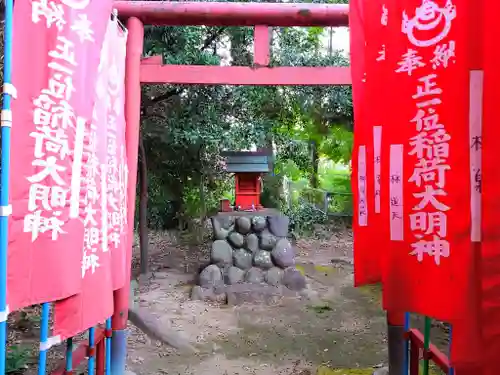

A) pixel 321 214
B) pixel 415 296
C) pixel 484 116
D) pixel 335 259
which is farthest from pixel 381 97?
pixel 321 214

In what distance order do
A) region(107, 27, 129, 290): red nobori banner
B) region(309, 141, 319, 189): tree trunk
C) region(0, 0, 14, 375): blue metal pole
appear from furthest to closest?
1. region(309, 141, 319, 189): tree trunk
2. region(107, 27, 129, 290): red nobori banner
3. region(0, 0, 14, 375): blue metal pole

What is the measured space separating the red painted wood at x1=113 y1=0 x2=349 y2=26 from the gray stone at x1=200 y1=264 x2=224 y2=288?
4.79 m

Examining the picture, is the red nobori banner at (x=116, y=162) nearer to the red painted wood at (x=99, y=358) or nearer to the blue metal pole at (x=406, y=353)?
the red painted wood at (x=99, y=358)

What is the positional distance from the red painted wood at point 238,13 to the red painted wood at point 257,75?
0.40m

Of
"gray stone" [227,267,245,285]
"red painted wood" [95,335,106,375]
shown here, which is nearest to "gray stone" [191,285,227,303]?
"gray stone" [227,267,245,285]

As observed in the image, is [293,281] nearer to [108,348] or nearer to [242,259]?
[242,259]

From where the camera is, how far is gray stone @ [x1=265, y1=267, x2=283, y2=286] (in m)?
7.49

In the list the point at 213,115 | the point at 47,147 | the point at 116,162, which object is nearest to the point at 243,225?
the point at 213,115

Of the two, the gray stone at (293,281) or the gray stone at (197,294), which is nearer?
the gray stone at (197,294)

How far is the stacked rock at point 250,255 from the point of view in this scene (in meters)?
7.47

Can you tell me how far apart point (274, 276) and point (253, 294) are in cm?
63

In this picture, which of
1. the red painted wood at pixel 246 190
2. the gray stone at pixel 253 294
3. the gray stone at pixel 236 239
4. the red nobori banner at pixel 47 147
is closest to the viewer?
the red nobori banner at pixel 47 147

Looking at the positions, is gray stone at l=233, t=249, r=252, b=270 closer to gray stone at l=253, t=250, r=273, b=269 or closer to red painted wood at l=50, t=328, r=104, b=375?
gray stone at l=253, t=250, r=273, b=269

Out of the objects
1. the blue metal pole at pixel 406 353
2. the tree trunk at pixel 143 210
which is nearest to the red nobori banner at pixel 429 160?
the blue metal pole at pixel 406 353
